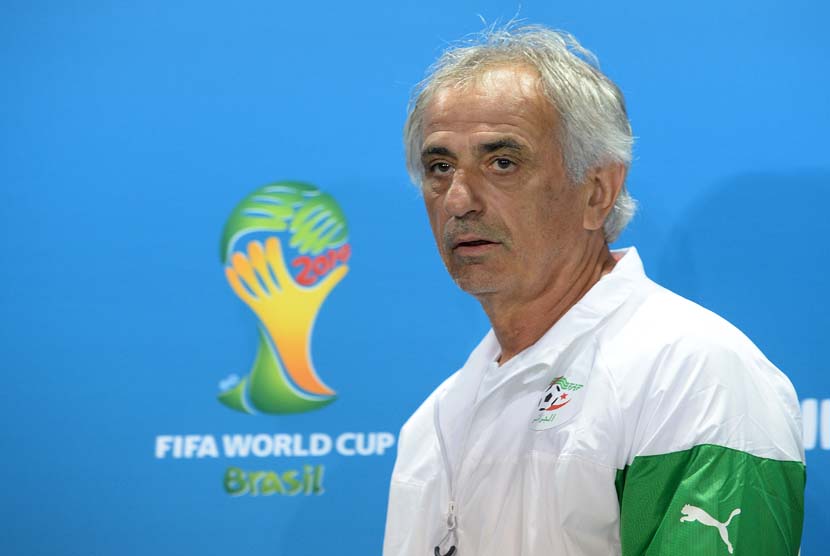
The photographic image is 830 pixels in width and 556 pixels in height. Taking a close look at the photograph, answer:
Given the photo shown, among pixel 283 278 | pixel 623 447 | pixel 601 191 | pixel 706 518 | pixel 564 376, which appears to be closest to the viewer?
pixel 706 518

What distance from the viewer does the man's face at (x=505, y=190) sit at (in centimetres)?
154

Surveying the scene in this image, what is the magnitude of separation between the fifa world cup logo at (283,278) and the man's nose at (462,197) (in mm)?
430

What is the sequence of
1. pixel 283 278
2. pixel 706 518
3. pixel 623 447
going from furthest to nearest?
1. pixel 283 278
2. pixel 623 447
3. pixel 706 518

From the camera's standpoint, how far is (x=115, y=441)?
1968mm

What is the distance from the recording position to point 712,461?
1273 mm

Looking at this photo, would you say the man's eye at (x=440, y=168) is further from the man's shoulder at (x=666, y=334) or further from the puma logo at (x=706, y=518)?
the puma logo at (x=706, y=518)

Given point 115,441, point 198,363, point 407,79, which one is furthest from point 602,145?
point 115,441

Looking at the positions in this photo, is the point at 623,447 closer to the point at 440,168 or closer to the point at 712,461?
the point at 712,461

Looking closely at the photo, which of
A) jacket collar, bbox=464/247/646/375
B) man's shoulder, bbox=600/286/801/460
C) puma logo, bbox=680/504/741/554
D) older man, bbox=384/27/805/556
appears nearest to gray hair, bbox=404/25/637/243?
older man, bbox=384/27/805/556

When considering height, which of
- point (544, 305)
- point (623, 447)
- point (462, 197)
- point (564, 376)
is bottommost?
point (623, 447)

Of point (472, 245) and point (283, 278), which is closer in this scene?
point (472, 245)

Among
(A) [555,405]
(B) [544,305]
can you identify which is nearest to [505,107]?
(B) [544,305]

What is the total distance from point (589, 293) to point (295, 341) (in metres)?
0.63

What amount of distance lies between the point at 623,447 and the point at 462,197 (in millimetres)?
412
